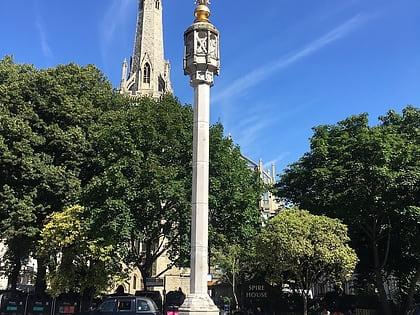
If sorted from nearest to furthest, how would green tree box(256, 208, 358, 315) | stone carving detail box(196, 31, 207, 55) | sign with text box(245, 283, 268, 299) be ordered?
stone carving detail box(196, 31, 207, 55), green tree box(256, 208, 358, 315), sign with text box(245, 283, 268, 299)

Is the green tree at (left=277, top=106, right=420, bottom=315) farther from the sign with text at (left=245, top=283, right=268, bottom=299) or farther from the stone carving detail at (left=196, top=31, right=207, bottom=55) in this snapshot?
the stone carving detail at (left=196, top=31, right=207, bottom=55)

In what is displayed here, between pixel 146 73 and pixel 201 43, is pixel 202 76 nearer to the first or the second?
pixel 201 43

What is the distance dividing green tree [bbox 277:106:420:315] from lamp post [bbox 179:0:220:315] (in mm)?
11852

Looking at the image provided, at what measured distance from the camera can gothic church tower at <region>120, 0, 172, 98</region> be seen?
75938 mm

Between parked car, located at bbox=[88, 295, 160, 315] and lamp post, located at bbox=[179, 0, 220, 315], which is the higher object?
lamp post, located at bbox=[179, 0, 220, 315]

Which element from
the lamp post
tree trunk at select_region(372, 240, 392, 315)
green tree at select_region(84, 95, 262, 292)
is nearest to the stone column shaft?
the lamp post

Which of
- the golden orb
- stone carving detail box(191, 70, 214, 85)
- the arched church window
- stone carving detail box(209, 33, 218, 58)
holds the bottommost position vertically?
stone carving detail box(191, 70, 214, 85)

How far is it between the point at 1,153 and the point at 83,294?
9.35m

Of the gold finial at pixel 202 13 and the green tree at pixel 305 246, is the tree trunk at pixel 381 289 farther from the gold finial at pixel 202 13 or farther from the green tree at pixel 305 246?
the gold finial at pixel 202 13

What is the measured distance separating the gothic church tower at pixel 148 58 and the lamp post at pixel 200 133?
5961 centimetres

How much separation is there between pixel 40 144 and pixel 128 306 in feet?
43.9

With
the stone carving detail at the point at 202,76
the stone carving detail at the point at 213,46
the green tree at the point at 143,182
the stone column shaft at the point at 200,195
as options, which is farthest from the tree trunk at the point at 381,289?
the stone carving detail at the point at 213,46

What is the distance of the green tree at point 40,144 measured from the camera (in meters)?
25.4

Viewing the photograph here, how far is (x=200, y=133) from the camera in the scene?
15453 mm
